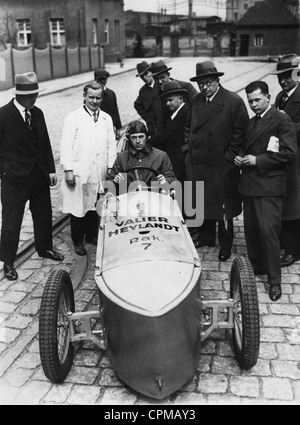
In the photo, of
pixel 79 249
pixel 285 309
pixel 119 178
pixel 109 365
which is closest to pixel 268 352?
pixel 285 309

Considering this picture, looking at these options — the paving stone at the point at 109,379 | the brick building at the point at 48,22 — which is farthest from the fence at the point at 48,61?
the paving stone at the point at 109,379

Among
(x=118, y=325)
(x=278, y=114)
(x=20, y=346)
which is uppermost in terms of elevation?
(x=278, y=114)

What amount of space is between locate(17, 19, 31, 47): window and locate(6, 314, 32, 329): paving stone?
111 ft

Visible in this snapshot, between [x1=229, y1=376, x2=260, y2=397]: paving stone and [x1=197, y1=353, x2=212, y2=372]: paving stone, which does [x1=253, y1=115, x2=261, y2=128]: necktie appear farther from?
[x1=229, y1=376, x2=260, y2=397]: paving stone

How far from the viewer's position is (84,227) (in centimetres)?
696

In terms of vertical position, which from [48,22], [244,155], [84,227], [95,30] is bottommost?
[84,227]

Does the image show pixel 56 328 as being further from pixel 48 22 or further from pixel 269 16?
pixel 269 16

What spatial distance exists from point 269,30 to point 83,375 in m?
50.8

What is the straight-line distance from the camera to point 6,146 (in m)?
5.74

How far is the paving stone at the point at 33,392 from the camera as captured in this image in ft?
12.8

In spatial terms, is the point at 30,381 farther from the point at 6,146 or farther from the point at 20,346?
the point at 6,146

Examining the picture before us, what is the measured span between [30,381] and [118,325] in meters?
1.06

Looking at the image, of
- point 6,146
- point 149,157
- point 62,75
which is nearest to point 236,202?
point 149,157

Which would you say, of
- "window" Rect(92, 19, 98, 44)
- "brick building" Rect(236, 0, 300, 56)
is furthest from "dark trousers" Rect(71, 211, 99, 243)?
"brick building" Rect(236, 0, 300, 56)
